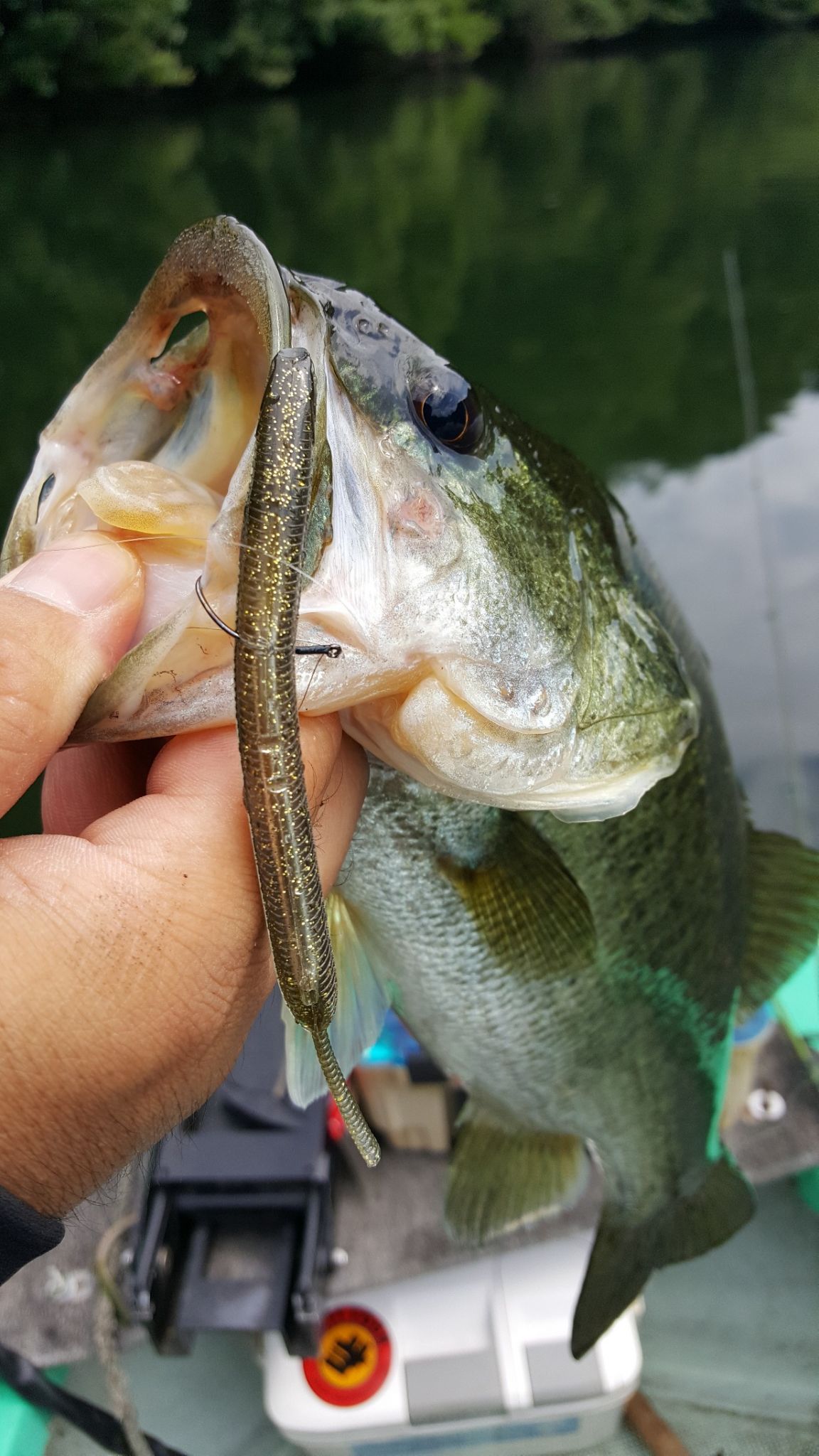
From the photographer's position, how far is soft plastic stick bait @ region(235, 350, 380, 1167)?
680mm

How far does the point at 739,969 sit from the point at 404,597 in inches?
43.0

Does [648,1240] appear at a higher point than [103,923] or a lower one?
lower

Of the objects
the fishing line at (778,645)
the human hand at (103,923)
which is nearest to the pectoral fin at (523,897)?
the human hand at (103,923)

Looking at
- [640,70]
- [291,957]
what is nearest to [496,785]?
[291,957]

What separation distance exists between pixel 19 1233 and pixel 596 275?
12.7 meters

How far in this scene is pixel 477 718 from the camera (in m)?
0.97

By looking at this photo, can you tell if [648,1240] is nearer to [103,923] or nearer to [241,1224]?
[241,1224]

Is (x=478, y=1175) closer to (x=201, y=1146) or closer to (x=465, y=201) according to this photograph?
(x=201, y=1146)

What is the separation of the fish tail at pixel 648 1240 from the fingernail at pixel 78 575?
1.48 meters

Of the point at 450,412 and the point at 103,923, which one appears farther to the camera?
the point at 450,412

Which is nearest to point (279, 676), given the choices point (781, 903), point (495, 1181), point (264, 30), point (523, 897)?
point (523, 897)

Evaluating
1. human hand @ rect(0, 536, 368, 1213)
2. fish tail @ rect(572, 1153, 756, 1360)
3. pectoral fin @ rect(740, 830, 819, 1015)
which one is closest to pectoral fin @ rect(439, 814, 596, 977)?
human hand @ rect(0, 536, 368, 1213)

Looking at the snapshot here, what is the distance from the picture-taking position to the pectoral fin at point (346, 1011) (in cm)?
121

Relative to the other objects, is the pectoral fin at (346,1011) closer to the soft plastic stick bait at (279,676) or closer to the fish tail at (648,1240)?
the soft plastic stick bait at (279,676)
